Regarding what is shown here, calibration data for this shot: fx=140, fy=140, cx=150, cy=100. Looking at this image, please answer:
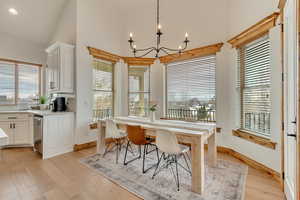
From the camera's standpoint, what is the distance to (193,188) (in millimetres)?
1882

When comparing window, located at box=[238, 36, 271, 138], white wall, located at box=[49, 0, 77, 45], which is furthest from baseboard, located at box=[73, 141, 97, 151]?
window, located at box=[238, 36, 271, 138]

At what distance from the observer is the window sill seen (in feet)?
7.36

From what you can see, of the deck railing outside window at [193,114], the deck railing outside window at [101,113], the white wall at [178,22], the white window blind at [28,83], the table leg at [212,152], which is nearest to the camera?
the table leg at [212,152]

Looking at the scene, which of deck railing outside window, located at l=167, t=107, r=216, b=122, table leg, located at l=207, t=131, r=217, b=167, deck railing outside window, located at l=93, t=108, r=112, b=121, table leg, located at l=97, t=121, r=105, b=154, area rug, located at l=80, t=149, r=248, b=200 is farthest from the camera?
deck railing outside window, located at l=93, t=108, r=112, b=121

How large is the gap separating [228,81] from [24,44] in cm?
561

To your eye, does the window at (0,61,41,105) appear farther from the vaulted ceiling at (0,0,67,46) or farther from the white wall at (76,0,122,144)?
the white wall at (76,0,122,144)

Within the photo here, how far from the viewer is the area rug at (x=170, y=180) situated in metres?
1.80

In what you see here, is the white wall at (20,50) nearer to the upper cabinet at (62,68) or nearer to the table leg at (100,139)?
the upper cabinet at (62,68)

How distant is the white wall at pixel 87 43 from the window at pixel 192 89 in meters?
2.13

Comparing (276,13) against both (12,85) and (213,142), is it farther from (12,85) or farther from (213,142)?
(12,85)

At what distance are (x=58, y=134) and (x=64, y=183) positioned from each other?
4.67 ft

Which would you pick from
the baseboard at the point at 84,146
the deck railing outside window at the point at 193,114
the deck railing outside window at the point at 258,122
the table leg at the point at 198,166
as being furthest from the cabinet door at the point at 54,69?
the deck railing outside window at the point at 258,122

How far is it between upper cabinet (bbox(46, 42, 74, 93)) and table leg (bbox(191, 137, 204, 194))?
10.1 feet

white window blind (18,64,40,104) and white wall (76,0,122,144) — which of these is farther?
white window blind (18,64,40,104)
